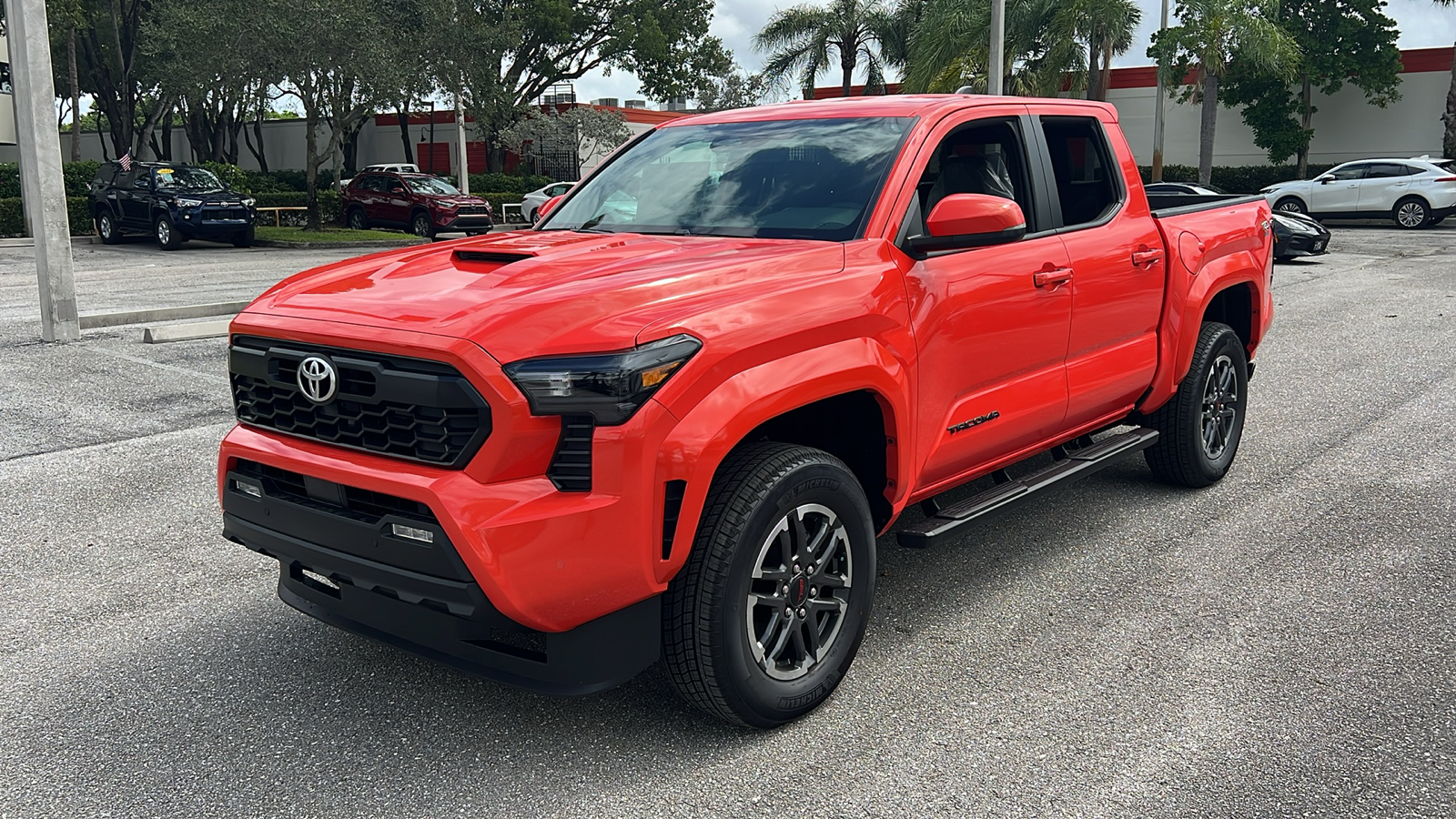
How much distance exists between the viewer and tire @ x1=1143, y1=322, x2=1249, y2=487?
5.76 meters

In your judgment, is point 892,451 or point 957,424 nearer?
point 892,451

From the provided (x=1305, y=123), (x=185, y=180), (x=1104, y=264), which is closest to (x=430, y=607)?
(x=1104, y=264)

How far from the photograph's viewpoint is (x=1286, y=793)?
314 cm

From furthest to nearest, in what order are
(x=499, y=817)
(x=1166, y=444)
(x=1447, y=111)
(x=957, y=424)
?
(x=1447, y=111) < (x=1166, y=444) < (x=957, y=424) < (x=499, y=817)

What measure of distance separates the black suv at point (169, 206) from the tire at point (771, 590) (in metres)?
24.9

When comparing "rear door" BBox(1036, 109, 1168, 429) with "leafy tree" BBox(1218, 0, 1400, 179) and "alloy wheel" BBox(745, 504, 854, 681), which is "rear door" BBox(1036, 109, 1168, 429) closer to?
"alloy wheel" BBox(745, 504, 854, 681)

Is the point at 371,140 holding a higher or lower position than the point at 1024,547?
higher

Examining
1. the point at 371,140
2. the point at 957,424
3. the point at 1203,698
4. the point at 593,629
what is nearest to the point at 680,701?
the point at 593,629

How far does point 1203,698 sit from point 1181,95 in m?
40.2

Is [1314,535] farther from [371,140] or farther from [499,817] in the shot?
[371,140]

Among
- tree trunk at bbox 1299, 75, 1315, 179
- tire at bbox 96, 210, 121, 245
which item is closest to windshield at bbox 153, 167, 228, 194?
tire at bbox 96, 210, 121, 245

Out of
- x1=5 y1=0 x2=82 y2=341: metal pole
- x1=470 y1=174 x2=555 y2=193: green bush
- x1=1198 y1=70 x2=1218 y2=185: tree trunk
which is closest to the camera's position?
x1=5 y1=0 x2=82 y2=341: metal pole

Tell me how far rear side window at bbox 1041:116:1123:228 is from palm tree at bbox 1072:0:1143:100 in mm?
26903

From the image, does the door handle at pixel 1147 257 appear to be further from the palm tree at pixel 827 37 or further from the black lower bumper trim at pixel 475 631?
the palm tree at pixel 827 37
